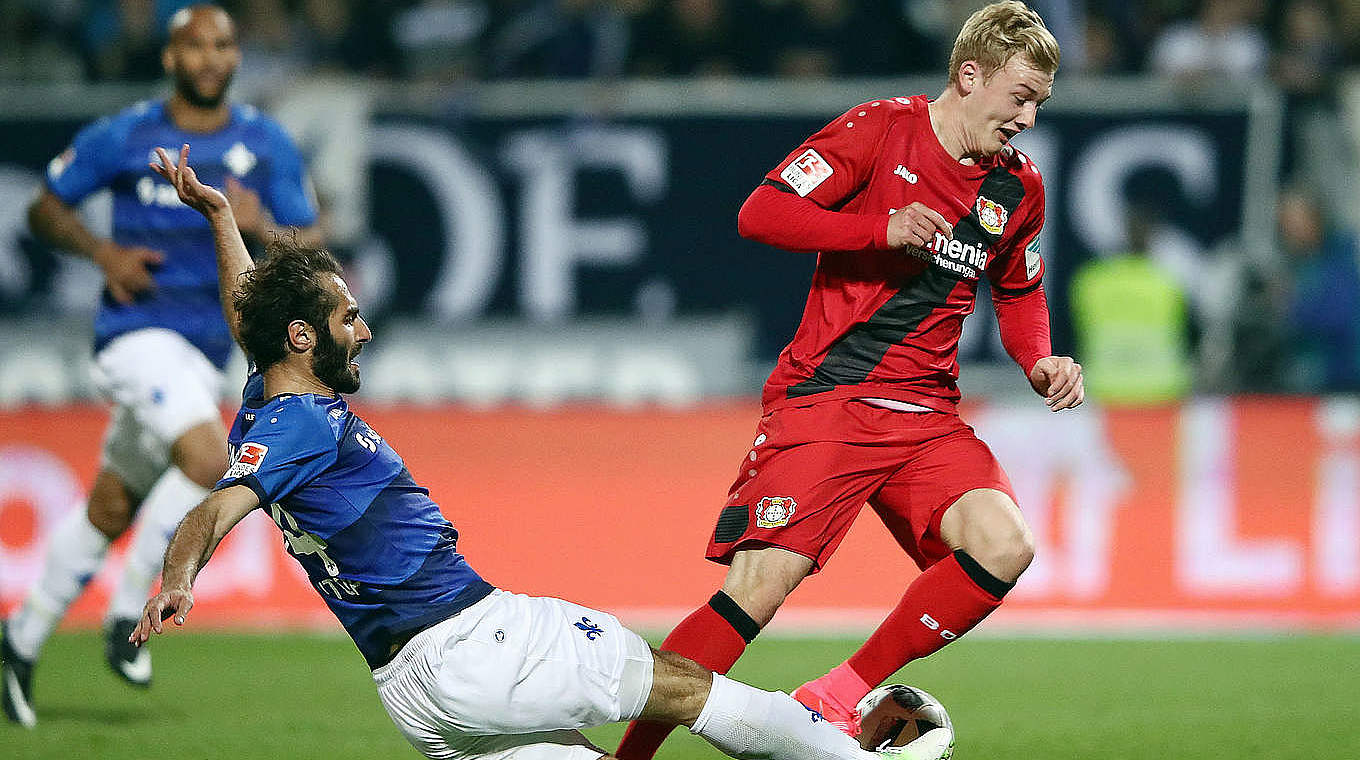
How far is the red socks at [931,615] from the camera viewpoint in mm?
4758

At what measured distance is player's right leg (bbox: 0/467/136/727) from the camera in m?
6.17

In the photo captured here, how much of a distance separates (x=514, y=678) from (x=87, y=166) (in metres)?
3.76

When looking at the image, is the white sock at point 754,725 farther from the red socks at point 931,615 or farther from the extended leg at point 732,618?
the red socks at point 931,615

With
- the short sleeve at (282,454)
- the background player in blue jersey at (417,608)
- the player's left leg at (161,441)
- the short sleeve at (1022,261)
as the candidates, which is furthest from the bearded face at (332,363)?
the player's left leg at (161,441)

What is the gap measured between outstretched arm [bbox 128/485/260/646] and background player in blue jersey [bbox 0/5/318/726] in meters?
2.64

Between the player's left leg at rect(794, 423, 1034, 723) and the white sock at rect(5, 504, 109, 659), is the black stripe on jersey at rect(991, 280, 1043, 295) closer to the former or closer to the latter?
the player's left leg at rect(794, 423, 1034, 723)

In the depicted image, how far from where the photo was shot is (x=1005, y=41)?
4.71 meters

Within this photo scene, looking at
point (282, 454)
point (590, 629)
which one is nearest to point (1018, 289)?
point (590, 629)

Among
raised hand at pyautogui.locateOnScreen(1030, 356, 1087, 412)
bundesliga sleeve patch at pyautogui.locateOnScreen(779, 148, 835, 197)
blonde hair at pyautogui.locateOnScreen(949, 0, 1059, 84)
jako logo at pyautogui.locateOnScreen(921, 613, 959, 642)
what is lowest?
jako logo at pyautogui.locateOnScreen(921, 613, 959, 642)

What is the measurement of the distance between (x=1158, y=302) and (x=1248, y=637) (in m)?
3.33

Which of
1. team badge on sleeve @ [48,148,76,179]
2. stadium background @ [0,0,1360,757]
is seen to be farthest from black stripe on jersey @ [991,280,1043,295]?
stadium background @ [0,0,1360,757]

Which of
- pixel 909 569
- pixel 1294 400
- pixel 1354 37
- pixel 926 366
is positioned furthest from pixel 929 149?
pixel 1354 37

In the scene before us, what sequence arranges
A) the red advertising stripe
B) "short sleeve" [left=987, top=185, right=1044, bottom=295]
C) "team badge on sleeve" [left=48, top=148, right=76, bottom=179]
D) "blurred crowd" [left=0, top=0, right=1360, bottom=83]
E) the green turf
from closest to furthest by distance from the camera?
"short sleeve" [left=987, top=185, right=1044, bottom=295] → the green turf → "team badge on sleeve" [left=48, top=148, right=76, bottom=179] → the red advertising stripe → "blurred crowd" [left=0, top=0, right=1360, bottom=83]

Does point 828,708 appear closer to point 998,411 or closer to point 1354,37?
point 998,411
